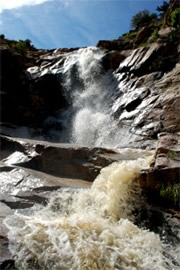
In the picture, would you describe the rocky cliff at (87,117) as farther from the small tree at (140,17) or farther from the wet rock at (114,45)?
the small tree at (140,17)

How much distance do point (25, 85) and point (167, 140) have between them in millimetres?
11538

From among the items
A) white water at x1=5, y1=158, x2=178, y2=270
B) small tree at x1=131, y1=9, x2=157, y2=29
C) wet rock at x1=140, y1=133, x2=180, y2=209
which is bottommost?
white water at x1=5, y1=158, x2=178, y2=270

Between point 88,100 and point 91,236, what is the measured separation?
1155 cm

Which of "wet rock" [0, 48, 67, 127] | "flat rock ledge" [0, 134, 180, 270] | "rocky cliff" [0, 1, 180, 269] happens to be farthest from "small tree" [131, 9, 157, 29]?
"flat rock ledge" [0, 134, 180, 270]

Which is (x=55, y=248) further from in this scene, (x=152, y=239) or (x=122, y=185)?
(x=122, y=185)

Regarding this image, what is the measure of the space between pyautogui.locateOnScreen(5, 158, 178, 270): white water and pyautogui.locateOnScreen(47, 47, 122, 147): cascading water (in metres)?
5.33

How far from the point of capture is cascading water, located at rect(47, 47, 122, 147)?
513 inches

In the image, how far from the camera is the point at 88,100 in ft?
52.1

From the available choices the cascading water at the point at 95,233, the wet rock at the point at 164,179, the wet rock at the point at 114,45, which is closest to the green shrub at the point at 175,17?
the wet rock at the point at 114,45

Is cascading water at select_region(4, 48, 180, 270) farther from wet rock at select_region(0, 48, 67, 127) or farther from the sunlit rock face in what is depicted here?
wet rock at select_region(0, 48, 67, 127)

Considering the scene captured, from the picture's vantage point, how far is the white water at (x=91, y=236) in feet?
14.5

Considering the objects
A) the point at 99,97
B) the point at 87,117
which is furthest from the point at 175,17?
the point at 87,117

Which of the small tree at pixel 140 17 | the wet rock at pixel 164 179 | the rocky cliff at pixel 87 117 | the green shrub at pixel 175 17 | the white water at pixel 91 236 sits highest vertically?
the small tree at pixel 140 17

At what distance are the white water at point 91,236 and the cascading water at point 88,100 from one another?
17.5ft
